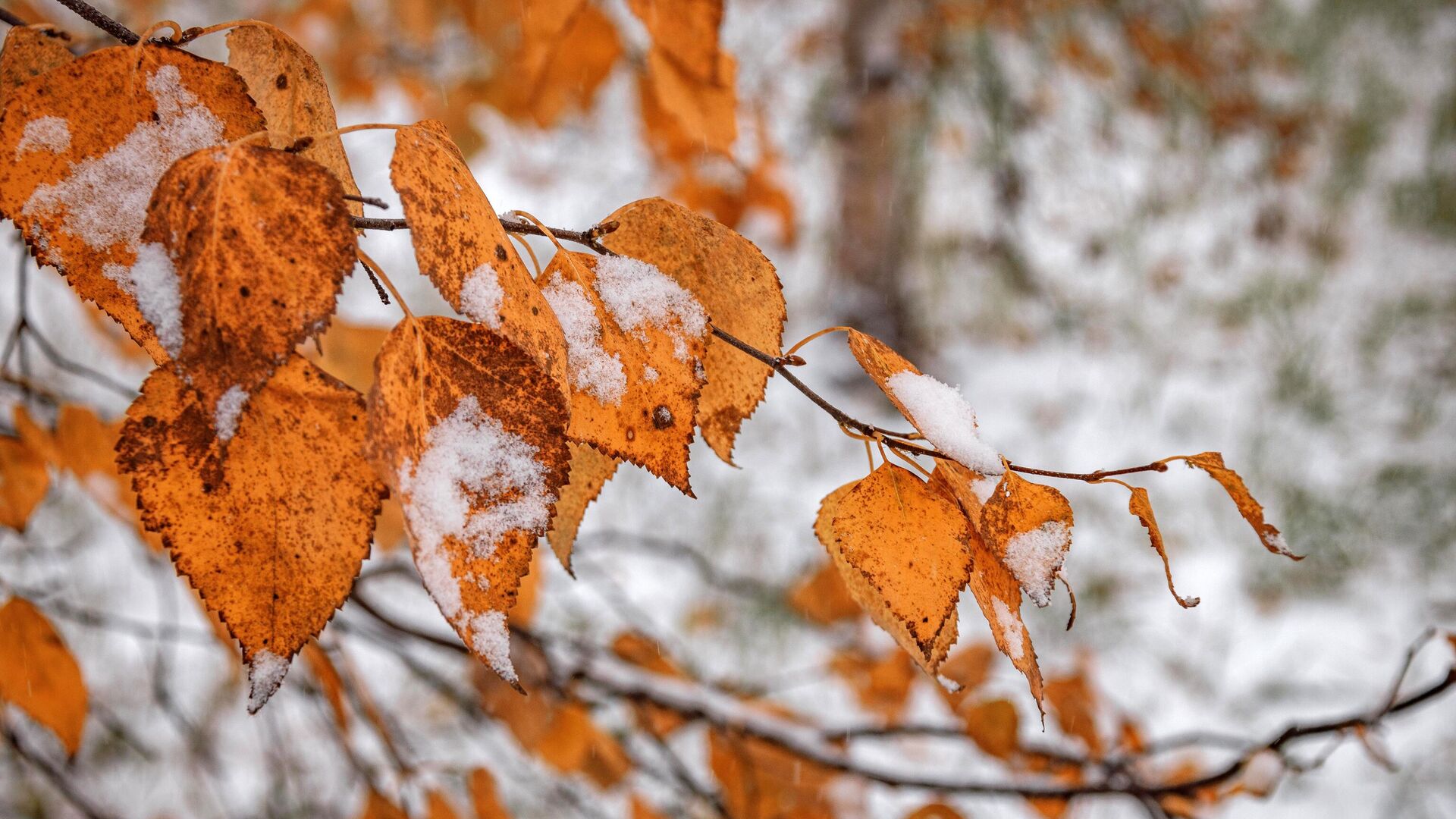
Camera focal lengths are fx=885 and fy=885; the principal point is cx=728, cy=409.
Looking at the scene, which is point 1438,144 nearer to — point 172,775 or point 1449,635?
point 1449,635

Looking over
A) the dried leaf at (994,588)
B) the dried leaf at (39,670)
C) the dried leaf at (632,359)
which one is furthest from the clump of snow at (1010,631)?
the dried leaf at (39,670)

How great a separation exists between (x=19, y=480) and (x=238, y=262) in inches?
17.5

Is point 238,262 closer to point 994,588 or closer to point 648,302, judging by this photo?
point 648,302

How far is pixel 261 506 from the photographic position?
0.24 meters

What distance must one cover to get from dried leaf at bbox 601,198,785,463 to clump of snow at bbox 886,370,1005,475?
51mm

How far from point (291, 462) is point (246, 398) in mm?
39

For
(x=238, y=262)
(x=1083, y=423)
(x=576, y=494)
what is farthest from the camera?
(x=1083, y=423)

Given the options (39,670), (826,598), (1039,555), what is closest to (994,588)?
(1039,555)

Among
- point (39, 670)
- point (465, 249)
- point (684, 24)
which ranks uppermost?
point (684, 24)

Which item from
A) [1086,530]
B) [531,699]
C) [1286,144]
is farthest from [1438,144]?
[531,699]

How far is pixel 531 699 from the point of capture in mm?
745

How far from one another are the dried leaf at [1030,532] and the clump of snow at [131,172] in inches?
10.5

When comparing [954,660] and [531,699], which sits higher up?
[954,660]

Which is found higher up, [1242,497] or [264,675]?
[1242,497]
